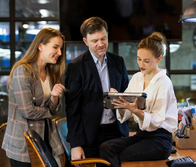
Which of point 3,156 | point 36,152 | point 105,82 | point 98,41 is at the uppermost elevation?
point 98,41

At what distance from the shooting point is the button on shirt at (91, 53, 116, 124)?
82.3 inches

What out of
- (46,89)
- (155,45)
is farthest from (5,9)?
(155,45)

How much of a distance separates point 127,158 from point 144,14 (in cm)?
294

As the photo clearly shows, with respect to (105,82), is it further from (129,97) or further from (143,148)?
(143,148)

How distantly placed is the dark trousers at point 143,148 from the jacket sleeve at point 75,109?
364 millimetres

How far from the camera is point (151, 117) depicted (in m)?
1.57

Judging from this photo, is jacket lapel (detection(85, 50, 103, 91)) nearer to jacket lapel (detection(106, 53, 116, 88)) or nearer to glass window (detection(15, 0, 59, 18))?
jacket lapel (detection(106, 53, 116, 88))

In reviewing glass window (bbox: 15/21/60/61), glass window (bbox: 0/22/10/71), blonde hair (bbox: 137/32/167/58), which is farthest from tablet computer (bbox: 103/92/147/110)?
glass window (bbox: 0/22/10/71)

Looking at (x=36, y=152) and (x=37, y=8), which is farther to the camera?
(x=37, y=8)

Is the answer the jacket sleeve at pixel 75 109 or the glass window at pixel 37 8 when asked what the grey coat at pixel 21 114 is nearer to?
the jacket sleeve at pixel 75 109

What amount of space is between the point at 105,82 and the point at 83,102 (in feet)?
0.87

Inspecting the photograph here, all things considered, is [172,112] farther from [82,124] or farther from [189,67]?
[189,67]

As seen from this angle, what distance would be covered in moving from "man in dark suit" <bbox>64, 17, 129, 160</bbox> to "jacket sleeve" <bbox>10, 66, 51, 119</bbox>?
1.03ft

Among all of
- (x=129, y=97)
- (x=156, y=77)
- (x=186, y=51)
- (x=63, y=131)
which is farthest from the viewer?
(x=186, y=51)
